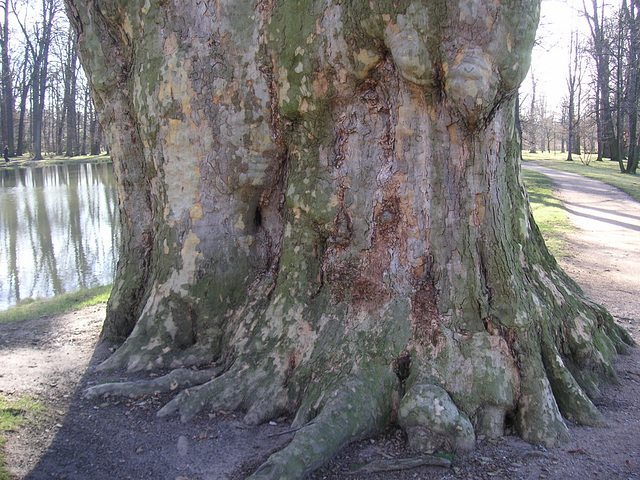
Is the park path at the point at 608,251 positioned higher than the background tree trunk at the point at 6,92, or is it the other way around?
the background tree trunk at the point at 6,92

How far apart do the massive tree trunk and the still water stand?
5771 mm

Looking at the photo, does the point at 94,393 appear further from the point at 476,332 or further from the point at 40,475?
the point at 476,332

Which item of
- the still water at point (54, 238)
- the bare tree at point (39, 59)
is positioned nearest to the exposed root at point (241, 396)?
the still water at point (54, 238)

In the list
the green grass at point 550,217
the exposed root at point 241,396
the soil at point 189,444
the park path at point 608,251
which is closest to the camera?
the soil at point 189,444

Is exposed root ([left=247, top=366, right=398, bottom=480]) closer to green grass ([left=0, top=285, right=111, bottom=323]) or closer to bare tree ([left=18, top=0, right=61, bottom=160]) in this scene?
green grass ([left=0, top=285, right=111, bottom=323])

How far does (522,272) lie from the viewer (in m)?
3.82

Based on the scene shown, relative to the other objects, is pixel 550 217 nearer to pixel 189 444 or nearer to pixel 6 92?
pixel 189 444

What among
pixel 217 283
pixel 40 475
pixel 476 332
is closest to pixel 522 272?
pixel 476 332

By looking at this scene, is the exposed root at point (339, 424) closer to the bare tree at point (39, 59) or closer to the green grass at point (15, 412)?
the green grass at point (15, 412)

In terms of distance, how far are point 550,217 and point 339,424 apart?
35.7 feet

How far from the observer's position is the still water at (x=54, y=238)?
33.6ft

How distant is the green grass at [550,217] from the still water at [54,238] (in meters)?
7.78

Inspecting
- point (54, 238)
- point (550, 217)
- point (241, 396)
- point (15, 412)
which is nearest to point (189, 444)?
point (241, 396)

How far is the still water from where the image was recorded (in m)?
10.2
